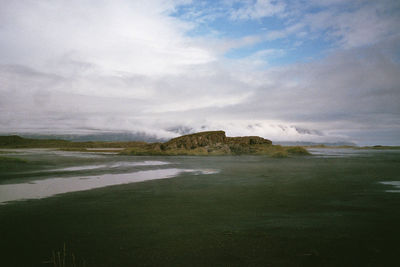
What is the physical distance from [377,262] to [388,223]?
3.29 metres

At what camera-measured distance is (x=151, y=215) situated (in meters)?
9.30

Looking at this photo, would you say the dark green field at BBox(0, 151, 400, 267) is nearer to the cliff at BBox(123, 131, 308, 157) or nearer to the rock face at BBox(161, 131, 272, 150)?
the cliff at BBox(123, 131, 308, 157)

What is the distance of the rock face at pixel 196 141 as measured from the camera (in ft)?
208

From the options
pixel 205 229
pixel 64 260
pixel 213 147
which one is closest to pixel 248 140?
pixel 213 147

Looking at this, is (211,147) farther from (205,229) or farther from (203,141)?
(205,229)

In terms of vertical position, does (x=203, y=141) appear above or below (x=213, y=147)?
above

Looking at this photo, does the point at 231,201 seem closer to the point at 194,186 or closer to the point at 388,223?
the point at 194,186

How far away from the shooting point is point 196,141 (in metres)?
64.1

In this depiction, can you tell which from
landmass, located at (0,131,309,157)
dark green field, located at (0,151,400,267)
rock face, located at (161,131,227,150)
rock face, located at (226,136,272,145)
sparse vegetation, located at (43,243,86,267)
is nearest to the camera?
sparse vegetation, located at (43,243,86,267)

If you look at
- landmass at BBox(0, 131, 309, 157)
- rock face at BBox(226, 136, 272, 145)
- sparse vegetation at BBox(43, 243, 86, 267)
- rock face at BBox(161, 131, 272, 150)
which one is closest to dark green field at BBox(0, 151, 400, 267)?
sparse vegetation at BBox(43, 243, 86, 267)

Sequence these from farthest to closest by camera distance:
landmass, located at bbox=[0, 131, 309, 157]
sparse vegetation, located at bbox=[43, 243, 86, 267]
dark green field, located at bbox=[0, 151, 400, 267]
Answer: landmass, located at bbox=[0, 131, 309, 157], dark green field, located at bbox=[0, 151, 400, 267], sparse vegetation, located at bbox=[43, 243, 86, 267]

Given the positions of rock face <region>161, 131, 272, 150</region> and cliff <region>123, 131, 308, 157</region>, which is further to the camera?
rock face <region>161, 131, 272, 150</region>

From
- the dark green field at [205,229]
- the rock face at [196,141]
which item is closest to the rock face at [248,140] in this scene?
the rock face at [196,141]

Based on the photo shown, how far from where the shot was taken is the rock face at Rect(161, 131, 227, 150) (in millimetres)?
63250
